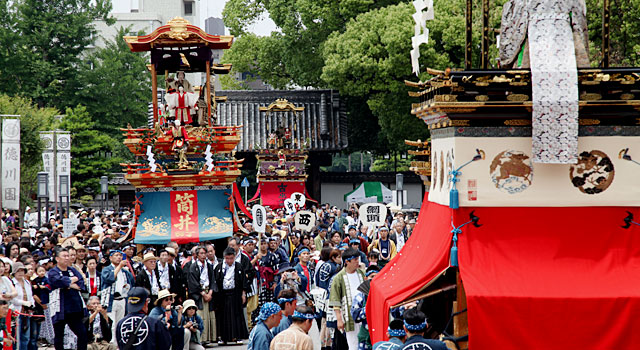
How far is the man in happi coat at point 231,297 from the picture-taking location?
1416cm

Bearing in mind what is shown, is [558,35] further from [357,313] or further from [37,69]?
[37,69]

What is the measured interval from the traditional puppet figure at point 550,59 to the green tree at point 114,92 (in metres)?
40.1

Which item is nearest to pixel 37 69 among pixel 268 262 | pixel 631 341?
pixel 268 262

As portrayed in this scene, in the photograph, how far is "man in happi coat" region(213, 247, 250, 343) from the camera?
14156 mm

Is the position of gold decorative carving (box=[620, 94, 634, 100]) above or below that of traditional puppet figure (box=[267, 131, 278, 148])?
below

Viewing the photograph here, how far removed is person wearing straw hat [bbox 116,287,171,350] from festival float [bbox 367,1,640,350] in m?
2.39

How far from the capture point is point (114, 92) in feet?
160

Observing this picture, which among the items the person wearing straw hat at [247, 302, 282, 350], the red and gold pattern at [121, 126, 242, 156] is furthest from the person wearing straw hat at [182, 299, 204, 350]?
the red and gold pattern at [121, 126, 242, 156]

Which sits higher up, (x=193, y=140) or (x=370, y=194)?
(x=193, y=140)

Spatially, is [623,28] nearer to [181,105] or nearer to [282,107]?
[181,105]

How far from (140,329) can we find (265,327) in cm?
153

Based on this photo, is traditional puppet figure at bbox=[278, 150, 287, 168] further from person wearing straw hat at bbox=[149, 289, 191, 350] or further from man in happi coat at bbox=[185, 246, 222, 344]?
person wearing straw hat at bbox=[149, 289, 191, 350]

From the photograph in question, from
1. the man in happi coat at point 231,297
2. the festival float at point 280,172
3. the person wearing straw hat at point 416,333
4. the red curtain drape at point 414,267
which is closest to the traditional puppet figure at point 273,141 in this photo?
the festival float at point 280,172

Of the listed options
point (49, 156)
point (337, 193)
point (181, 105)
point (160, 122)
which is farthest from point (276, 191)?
point (160, 122)
